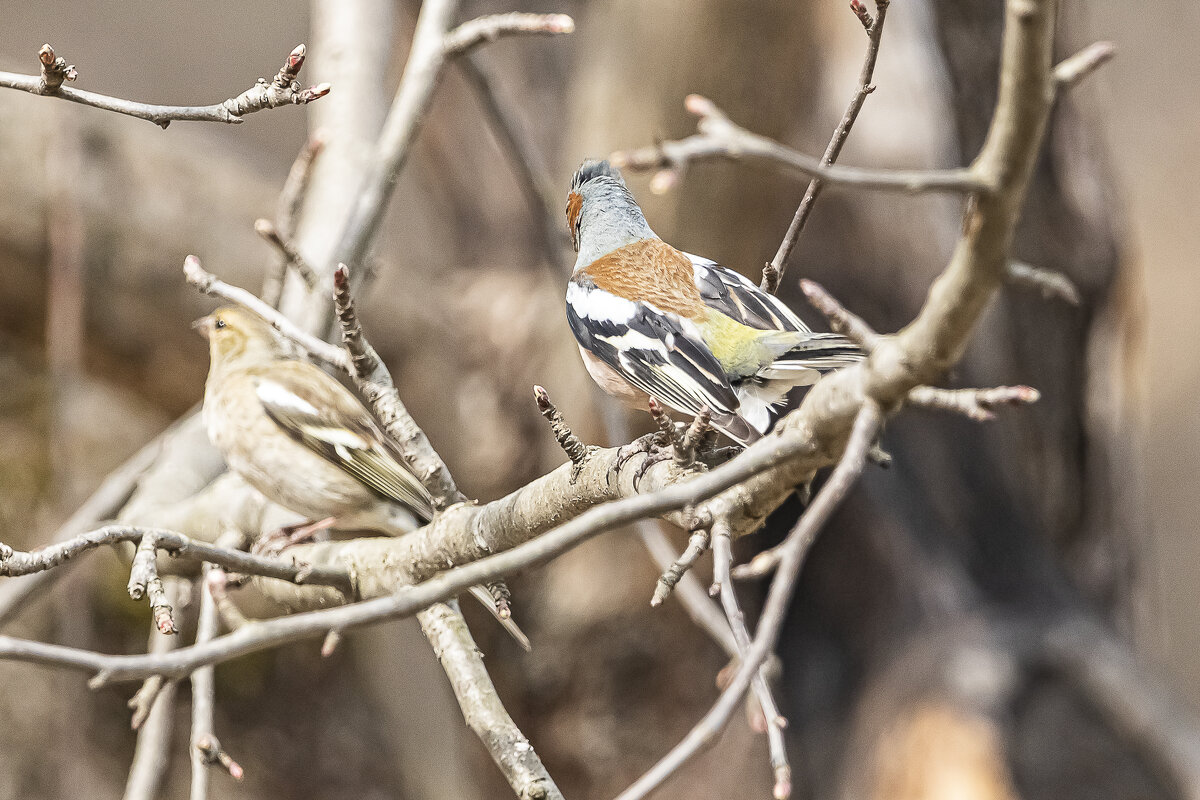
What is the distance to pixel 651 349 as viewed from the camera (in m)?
2.41

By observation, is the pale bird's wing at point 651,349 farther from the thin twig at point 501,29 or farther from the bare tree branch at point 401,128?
the bare tree branch at point 401,128

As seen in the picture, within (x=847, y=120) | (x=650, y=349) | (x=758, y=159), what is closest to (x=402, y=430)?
(x=650, y=349)

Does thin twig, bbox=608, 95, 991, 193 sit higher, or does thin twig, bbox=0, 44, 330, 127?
thin twig, bbox=0, 44, 330, 127

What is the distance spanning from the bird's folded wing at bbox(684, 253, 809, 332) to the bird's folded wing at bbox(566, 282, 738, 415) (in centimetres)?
13

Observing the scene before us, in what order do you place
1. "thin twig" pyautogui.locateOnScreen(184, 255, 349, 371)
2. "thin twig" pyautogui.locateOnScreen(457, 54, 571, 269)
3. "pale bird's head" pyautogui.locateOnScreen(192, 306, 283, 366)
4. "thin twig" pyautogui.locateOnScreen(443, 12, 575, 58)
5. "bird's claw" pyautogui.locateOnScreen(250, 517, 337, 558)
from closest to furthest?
"thin twig" pyautogui.locateOnScreen(184, 255, 349, 371)
"thin twig" pyautogui.locateOnScreen(443, 12, 575, 58)
"bird's claw" pyautogui.locateOnScreen(250, 517, 337, 558)
"pale bird's head" pyautogui.locateOnScreen(192, 306, 283, 366)
"thin twig" pyautogui.locateOnScreen(457, 54, 571, 269)

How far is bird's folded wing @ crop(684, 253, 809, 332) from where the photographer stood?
2371 millimetres

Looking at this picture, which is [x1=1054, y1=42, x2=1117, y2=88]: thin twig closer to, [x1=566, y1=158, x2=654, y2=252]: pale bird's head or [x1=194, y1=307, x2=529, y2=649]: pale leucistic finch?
[x1=566, y1=158, x2=654, y2=252]: pale bird's head

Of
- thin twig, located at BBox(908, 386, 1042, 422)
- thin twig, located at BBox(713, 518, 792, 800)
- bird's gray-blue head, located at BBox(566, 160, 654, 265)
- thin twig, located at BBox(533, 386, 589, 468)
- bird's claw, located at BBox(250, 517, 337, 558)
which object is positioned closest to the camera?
thin twig, located at BBox(908, 386, 1042, 422)

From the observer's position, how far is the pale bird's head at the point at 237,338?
3871 mm

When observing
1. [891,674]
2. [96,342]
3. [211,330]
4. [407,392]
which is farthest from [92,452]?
[891,674]

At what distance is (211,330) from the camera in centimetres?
400

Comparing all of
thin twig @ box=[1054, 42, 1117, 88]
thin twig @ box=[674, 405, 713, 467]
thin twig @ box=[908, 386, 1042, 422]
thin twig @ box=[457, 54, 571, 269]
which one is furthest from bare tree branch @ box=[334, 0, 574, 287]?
thin twig @ box=[1054, 42, 1117, 88]

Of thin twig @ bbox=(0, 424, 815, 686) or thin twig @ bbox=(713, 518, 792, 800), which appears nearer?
A: thin twig @ bbox=(0, 424, 815, 686)

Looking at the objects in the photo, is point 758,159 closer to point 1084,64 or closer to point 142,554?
point 1084,64
